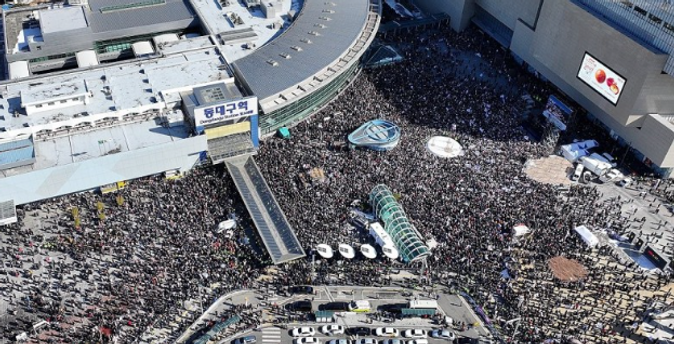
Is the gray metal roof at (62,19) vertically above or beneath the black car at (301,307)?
above

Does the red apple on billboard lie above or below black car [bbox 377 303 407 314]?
above

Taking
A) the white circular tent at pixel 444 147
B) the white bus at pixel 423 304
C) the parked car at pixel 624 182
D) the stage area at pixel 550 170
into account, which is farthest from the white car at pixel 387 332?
the parked car at pixel 624 182

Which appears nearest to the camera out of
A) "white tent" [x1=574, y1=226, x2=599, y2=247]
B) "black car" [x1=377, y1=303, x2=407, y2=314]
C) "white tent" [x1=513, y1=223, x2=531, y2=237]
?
"black car" [x1=377, y1=303, x2=407, y2=314]

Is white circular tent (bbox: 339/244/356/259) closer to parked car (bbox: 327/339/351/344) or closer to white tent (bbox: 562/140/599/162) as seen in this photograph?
parked car (bbox: 327/339/351/344)

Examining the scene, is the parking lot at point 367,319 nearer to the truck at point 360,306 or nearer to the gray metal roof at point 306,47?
the truck at point 360,306

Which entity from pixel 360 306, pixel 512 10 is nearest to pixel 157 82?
pixel 360 306

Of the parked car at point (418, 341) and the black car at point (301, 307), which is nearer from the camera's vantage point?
the parked car at point (418, 341)

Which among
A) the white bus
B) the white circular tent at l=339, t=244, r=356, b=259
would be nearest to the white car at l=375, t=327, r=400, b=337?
the white bus
